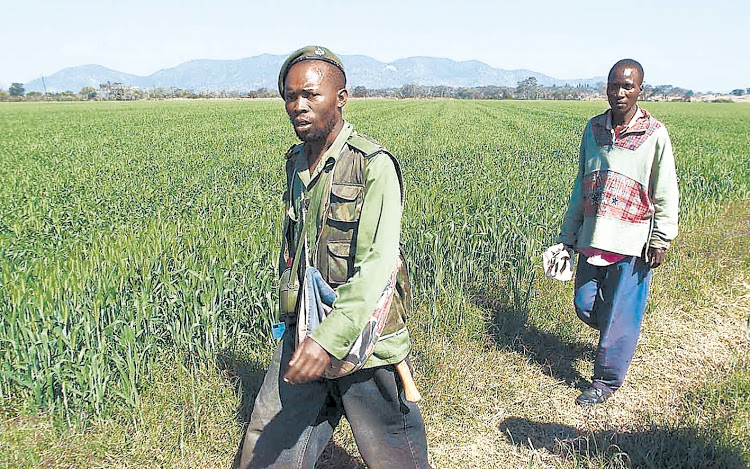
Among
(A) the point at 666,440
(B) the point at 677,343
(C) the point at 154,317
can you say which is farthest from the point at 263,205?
(A) the point at 666,440

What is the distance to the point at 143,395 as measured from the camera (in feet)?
11.3

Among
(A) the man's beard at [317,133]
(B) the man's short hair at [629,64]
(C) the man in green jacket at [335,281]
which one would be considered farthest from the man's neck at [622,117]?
(A) the man's beard at [317,133]

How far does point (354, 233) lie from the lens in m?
2.07

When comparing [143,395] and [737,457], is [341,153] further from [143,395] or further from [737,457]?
[737,457]

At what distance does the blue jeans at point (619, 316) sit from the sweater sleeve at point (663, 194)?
0.69 feet

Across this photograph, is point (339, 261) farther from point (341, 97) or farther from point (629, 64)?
point (629, 64)

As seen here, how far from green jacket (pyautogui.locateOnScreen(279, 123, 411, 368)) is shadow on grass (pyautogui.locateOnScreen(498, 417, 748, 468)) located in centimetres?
154

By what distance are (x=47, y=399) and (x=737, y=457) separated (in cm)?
364

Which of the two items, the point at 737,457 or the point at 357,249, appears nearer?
the point at 357,249

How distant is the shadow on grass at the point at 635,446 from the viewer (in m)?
3.00

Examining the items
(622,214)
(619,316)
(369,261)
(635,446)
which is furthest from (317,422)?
(622,214)

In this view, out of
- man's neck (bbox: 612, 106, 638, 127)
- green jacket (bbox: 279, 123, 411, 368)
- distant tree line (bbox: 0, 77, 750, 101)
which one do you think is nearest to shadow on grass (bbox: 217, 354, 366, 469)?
green jacket (bbox: 279, 123, 411, 368)

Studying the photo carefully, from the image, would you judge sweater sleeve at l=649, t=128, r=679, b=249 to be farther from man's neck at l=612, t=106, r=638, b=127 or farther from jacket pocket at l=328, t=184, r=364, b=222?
jacket pocket at l=328, t=184, r=364, b=222

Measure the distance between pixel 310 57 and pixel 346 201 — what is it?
1.65 ft
